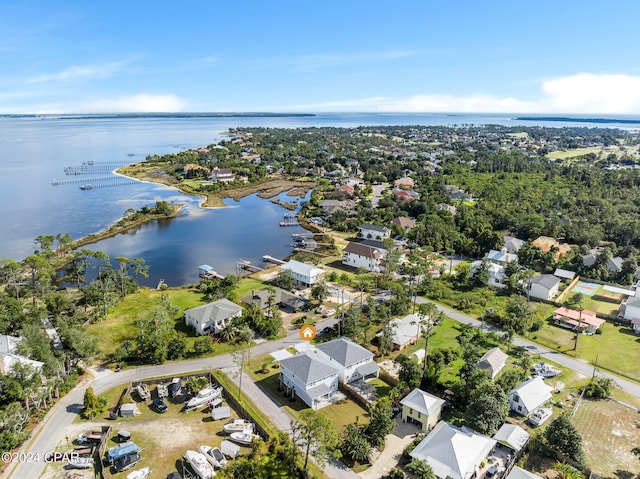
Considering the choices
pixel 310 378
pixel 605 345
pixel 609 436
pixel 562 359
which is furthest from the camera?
pixel 605 345

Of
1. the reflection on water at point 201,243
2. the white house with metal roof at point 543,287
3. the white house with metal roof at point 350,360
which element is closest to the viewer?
the white house with metal roof at point 350,360

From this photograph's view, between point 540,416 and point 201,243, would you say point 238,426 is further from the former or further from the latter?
point 201,243

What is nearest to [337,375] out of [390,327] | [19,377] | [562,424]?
[390,327]

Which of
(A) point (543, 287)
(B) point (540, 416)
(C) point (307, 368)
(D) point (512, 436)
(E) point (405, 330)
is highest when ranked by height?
(C) point (307, 368)

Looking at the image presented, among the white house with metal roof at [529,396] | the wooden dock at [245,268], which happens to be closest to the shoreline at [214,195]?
the wooden dock at [245,268]

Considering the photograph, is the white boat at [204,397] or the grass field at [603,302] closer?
the white boat at [204,397]

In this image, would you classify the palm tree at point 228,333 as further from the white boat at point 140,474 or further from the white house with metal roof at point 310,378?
the white boat at point 140,474

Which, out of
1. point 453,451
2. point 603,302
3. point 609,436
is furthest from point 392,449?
point 603,302
